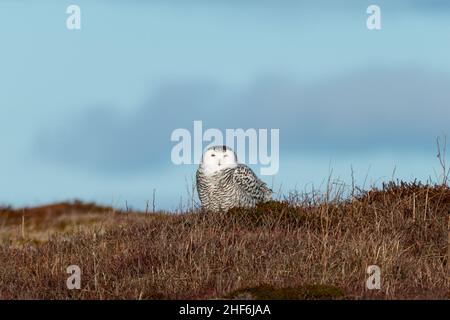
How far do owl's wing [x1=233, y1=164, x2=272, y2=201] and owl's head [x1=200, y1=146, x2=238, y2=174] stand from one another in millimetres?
225

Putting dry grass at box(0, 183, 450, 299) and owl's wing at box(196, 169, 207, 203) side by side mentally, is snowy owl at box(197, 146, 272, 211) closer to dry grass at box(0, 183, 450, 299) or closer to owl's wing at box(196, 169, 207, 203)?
owl's wing at box(196, 169, 207, 203)

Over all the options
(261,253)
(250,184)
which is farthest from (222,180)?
(261,253)

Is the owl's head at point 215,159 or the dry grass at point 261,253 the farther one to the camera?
the owl's head at point 215,159

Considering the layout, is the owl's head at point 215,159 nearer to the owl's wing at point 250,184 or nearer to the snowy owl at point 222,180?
the snowy owl at point 222,180

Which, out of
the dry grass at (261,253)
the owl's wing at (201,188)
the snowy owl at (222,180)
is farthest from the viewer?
the owl's wing at (201,188)

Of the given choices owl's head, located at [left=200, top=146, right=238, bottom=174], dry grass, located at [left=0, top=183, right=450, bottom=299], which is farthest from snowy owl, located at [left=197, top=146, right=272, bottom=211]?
dry grass, located at [left=0, top=183, right=450, bottom=299]

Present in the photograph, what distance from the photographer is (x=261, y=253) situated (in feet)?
43.5

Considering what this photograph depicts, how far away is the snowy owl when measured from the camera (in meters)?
15.5

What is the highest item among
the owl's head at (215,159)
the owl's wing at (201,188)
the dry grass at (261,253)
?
the owl's head at (215,159)

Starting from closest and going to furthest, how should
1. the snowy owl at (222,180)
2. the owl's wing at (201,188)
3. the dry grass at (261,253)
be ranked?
the dry grass at (261,253) → the snowy owl at (222,180) → the owl's wing at (201,188)

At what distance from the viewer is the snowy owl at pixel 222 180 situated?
50.7ft

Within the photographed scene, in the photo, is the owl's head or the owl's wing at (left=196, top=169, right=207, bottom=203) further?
the owl's wing at (left=196, top=169, right=207, bottom=203)

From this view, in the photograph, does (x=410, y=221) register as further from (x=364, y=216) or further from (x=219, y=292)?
(x=219, y=292)

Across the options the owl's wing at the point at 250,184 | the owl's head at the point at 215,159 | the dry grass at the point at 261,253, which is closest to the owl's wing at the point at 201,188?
the owl's head at the point at 215,159
